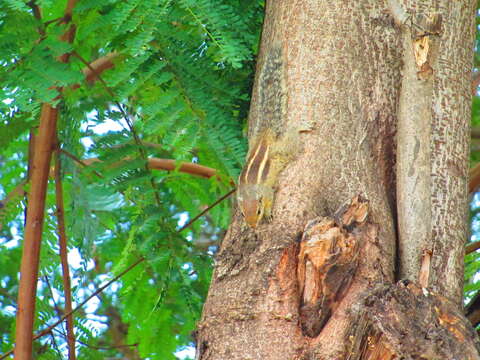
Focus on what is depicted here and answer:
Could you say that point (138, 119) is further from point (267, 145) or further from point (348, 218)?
point (348, 218)

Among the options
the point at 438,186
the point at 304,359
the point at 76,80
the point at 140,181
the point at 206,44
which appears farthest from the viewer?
the point at 140,181

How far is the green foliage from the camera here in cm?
223

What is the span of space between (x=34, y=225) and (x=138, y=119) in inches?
21.8

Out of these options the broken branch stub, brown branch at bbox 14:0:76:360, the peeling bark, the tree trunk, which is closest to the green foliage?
brown branch at bbox 14:0:76:360

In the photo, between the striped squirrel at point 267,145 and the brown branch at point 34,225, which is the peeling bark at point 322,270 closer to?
the striped squirrel at point 267,145

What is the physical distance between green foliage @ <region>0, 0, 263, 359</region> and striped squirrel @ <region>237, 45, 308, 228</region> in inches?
4.5

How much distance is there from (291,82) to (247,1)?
1.83ft

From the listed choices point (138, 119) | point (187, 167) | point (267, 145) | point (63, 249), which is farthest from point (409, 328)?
point (187, 167)

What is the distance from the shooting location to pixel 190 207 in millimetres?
3482

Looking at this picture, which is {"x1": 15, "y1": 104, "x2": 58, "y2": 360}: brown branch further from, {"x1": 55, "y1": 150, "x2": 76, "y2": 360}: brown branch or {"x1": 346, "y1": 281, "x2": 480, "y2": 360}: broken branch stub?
{"x1": 346, "y1": 281, "x2": 480, "y2": 360}: broken branch stub

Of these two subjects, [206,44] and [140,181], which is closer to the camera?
[206,44]

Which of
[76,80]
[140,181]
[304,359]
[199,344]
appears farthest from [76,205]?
[304,359]

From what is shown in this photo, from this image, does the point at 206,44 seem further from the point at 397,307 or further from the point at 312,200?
the point at 397,307

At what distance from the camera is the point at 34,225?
2.71 meters
